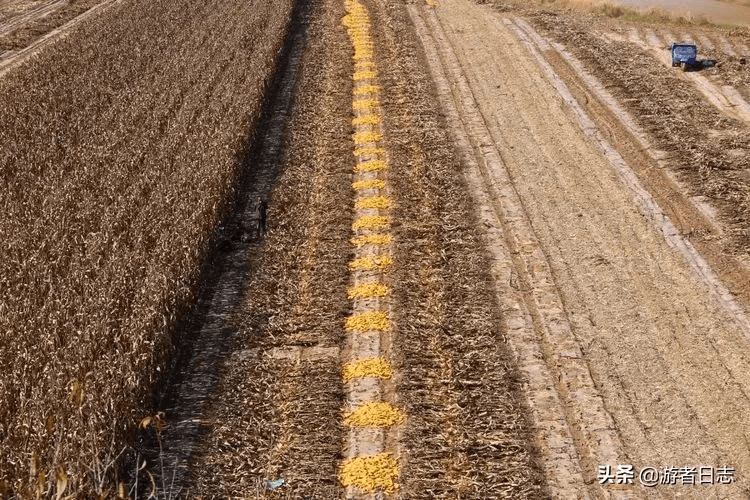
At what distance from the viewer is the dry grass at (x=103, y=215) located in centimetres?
958

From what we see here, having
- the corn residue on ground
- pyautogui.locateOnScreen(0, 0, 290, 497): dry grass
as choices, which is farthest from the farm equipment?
the corn residue on ground

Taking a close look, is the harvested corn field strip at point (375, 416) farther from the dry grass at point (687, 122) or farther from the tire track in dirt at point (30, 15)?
the tire track in dirt at point (30, 15)

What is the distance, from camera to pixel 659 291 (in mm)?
13781

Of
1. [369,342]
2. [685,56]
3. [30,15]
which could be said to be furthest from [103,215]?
[30,15]

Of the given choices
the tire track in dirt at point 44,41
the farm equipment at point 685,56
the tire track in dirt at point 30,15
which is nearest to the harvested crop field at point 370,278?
the farm equipment at point 685,56

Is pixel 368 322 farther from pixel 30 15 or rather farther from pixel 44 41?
pixel 30 15

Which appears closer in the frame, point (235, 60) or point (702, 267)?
point (702, 267)

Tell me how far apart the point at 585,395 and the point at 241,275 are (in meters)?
5.99

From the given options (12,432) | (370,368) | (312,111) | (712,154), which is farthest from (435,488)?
(312,111)

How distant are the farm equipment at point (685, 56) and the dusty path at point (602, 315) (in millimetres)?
5535

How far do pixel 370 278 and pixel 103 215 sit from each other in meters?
4.77

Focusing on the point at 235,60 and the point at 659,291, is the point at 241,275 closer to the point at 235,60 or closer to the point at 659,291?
the point at 659,291

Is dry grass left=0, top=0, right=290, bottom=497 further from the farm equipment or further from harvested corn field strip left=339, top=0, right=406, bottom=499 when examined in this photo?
the farm equipment

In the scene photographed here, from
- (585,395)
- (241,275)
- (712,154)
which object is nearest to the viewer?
(585,395)
